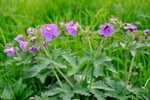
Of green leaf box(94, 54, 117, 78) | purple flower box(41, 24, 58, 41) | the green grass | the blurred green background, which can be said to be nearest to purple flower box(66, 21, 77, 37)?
purple flower box(41, 24, 58, 41)

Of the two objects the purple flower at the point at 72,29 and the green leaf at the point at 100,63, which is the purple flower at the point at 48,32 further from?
the green leaf at the point at 100,63

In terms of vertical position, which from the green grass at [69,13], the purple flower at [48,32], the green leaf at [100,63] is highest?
the green grass at [69,13]

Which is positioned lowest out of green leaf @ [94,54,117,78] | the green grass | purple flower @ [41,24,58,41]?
green leaf @ [94,54,117,78]

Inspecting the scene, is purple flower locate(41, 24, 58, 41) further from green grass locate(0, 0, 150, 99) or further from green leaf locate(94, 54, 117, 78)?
green grass locate(0, 0, 150, 99)

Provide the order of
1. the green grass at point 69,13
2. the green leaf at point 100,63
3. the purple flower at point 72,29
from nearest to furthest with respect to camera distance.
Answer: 1. the green leaf at point 100,63
2. the purple flower at point 72,29
3. the green grass at point 69,13

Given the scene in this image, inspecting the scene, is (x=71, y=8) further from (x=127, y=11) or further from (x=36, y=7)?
(x=127, y=11)

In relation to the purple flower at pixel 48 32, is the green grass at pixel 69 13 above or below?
above

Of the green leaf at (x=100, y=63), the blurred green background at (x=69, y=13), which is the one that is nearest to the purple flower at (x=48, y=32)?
the green leaf at (x=100, y=63)

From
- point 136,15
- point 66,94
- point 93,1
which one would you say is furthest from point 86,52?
point 93,1

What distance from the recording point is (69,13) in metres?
3.37

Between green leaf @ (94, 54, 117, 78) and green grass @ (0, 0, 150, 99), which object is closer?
green leaf @ (94, 54, 117, 78)

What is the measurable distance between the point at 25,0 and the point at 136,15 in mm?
2936

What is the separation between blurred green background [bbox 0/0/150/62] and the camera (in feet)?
10.1

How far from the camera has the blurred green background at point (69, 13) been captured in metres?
3.09
